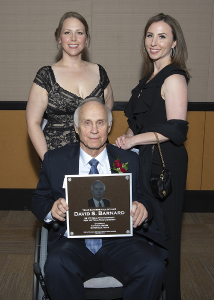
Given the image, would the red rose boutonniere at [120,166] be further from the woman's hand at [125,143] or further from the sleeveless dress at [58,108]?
the sleeveless dress at [58,108]

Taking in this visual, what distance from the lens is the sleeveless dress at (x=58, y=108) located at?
253 cm

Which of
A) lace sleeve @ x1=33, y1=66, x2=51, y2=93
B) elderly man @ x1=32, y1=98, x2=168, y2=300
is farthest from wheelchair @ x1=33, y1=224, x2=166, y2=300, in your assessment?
lace sleeve @ x1=33, y1=66, x2=51, y2=93

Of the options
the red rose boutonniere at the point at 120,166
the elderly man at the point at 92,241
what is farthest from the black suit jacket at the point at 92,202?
the red rose boutonniere at the point at 120,166

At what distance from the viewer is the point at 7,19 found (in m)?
4.12

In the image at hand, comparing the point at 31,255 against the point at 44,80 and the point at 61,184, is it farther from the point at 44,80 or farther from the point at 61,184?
the point at 44,80

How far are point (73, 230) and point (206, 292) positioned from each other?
1542 mm

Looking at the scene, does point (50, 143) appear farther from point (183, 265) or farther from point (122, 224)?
point (183, 265)

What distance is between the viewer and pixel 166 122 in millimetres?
2223

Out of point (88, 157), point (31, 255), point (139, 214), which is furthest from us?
point (31, 255)

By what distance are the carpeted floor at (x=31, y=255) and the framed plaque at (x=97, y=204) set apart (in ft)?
4.09

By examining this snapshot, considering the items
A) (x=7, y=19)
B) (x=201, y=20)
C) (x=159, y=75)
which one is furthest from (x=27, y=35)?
(x=159, y=75)

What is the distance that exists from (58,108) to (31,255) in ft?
5.17

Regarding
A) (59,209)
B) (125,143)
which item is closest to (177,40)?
(125,143)

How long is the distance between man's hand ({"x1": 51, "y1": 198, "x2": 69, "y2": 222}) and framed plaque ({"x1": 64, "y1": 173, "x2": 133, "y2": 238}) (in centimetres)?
5
